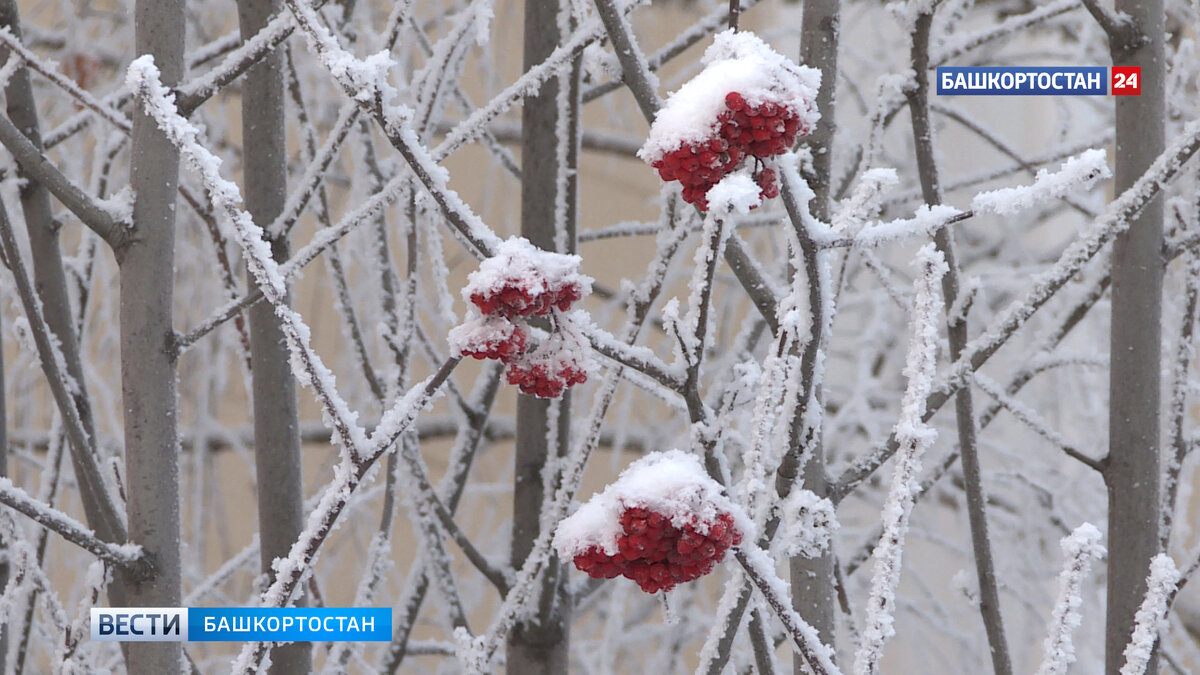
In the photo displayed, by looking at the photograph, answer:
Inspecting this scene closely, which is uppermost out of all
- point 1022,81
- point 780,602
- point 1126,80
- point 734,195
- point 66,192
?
point 1022,81

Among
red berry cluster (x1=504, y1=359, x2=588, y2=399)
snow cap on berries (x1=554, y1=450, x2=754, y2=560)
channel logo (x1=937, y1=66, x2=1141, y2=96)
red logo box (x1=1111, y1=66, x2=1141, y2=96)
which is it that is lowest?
snow cap on berries (x1=554, y1=450, x2=754, y2=560)

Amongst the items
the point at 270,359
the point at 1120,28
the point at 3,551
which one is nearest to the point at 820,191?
the point at 1120,28

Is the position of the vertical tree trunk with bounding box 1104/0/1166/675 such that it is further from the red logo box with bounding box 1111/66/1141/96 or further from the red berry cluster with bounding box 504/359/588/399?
the red berry cluster with bounding box 504/359/588/399

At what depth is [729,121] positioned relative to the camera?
15.3 inches

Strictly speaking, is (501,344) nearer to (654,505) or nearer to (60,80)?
(654,505)

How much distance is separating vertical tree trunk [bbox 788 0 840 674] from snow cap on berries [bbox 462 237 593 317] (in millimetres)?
229

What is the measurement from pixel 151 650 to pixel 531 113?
496 mm

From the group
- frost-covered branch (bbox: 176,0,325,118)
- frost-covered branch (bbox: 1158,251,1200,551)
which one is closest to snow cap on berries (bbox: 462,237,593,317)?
frost-covered branch (bbox: 176,0,325,118)

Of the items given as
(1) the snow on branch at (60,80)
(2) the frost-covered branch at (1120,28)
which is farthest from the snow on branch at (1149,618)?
(1) the snow on branch at (60,80)

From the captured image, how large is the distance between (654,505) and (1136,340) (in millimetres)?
459

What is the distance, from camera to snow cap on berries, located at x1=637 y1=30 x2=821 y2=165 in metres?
0.39

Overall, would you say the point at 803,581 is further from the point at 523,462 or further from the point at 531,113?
the point at 531,113

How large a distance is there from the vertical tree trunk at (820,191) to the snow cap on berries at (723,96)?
0.80ft

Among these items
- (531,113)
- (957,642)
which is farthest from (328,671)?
(957,642)
